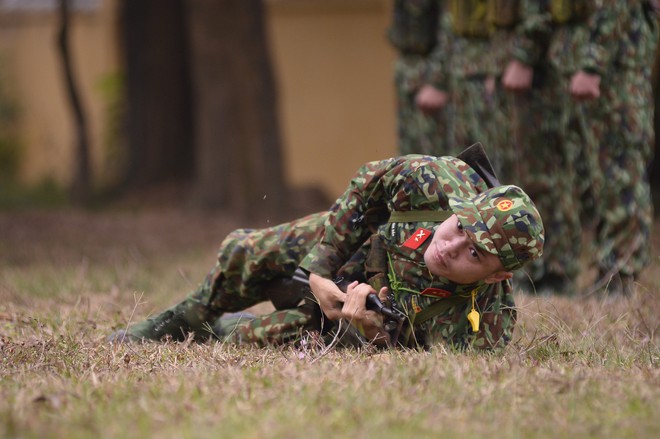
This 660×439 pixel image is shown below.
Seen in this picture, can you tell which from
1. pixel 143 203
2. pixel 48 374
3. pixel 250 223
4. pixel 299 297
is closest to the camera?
pixel 48 374

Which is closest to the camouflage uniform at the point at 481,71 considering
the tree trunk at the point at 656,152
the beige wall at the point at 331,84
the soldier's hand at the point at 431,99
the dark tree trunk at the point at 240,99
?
the soldier's hand at the point at 431,99

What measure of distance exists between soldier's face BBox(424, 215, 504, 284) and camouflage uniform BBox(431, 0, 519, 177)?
98.1 inches

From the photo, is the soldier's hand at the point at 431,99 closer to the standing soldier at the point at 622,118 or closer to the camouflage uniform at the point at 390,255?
A: the standing soldier at the point at 622,118

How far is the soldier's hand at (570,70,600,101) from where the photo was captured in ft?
18.3

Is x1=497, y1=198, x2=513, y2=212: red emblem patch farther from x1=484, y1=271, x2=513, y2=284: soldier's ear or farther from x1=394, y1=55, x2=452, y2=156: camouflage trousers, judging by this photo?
x1=394, y1=55, x2=452, y2=156: camouflage trousers

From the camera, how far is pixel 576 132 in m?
5.96

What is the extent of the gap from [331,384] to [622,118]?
9.55 ft

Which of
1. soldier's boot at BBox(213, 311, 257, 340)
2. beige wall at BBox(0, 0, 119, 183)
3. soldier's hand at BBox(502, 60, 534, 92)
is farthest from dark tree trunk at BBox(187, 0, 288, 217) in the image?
soldier's boot at BBox(213, 311, 257, 340)

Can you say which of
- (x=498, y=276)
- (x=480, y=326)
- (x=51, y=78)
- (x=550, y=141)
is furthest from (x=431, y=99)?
(x=51, y=78)

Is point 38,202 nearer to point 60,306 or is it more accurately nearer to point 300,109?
point 300,109

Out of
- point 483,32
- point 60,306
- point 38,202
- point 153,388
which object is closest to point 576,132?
point 483,32

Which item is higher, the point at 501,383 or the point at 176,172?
the point at 501,383

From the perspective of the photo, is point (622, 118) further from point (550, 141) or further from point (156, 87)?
point (156, 87)

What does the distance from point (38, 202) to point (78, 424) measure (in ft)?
33.1
